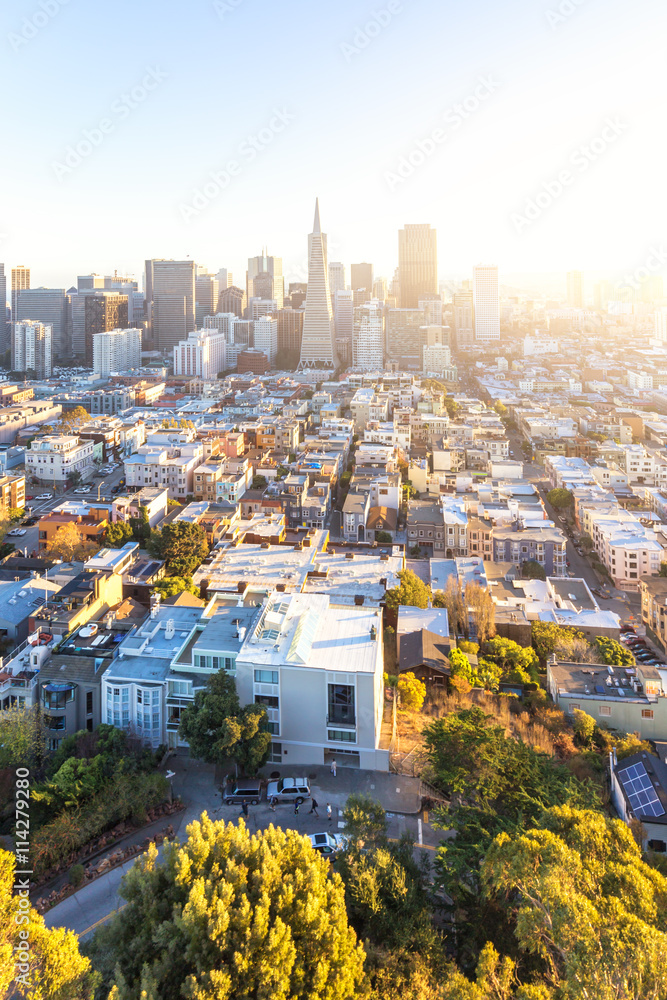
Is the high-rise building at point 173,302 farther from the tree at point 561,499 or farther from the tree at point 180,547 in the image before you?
the tree at point 180,547

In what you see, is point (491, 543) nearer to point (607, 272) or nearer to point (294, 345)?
point (294, 345)

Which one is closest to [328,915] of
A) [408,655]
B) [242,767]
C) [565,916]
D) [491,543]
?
[565,916]

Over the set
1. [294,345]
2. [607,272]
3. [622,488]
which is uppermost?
[607,272]

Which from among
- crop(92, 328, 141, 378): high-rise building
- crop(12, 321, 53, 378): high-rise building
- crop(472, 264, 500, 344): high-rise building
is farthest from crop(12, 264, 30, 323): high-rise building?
crop(472, 264, 500, 344): high-rise building

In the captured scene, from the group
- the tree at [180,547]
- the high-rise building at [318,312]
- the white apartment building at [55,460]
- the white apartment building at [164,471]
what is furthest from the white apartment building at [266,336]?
the tree at [180,547]

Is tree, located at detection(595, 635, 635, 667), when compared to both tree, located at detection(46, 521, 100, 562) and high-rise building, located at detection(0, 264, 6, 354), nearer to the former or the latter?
tree, located at detection(46, 521, 100, 562)

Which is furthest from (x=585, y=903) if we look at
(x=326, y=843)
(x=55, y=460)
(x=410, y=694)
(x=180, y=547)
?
(x=55, y=460)
